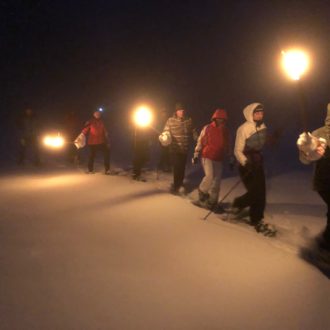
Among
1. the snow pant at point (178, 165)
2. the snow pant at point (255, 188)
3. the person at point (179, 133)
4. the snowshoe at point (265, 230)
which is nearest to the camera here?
the snowshoe at point (265, 230)

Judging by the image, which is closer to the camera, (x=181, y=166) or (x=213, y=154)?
(x=213, y=154)

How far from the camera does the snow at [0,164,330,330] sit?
3.02 meters

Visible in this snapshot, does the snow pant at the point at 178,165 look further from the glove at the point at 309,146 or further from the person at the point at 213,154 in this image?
the glove at the point at 309,146

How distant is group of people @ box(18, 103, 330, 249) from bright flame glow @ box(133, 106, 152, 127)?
10.8 inches

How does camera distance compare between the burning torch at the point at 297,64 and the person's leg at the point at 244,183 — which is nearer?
the burning torch at the point at 297,64

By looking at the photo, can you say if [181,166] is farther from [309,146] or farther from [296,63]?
[296,63]

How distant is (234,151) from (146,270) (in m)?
2.83

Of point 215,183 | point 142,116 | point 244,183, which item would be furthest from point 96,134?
point 244,183

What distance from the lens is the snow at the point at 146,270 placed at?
3.02m

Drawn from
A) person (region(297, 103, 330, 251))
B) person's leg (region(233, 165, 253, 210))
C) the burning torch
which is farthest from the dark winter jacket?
the burning torch

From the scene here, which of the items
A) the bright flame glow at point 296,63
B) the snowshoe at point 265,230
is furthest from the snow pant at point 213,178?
the bright flame glow at point 296,63

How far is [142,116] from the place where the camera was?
9500mm

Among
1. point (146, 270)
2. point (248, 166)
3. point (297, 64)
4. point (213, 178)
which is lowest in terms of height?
point (146, 270)

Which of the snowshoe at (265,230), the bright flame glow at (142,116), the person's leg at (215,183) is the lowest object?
the snowshoe at (265,230)
